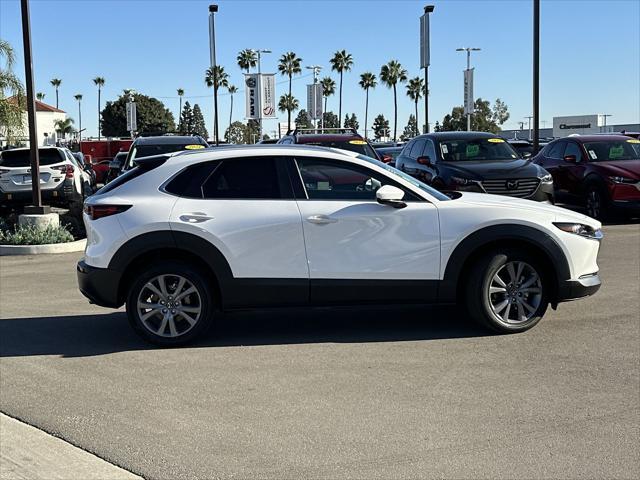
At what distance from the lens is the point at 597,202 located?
49.0ft

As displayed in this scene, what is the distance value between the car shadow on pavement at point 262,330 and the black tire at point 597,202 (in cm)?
819

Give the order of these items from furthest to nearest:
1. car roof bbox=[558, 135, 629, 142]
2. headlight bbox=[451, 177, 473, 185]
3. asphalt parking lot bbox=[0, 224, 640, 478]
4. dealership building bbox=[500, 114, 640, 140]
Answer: dealership building bbox=[500, 114, 640, 140], car roof bbox=[558, 135, 629, 142], headlight bbox=[451, 177, 473, 185], asphalt parking lot bbox=[0, 224, 640, 478]

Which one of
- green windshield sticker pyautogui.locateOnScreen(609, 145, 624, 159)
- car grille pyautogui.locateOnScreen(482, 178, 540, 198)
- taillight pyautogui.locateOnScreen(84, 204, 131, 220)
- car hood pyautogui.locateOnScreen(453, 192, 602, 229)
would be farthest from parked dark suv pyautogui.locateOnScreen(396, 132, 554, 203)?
taillight pyautogui.locateOnScreen(84, 204, 131, 220)

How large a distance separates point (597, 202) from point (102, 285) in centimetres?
1127

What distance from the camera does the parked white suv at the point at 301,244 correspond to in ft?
21.1

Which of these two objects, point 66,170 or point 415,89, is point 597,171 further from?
point 415,89

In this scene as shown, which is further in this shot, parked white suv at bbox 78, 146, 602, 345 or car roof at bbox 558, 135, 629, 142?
car roof at bbox 558, 135, 629, 142

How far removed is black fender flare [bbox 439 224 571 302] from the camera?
21.4ft

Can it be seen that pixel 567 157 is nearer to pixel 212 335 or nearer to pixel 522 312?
pixel 522 312

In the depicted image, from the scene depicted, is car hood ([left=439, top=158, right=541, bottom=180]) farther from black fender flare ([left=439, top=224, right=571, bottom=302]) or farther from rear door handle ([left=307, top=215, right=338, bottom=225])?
rear door handle ([left=307, top=215, right=338, bottom=225])

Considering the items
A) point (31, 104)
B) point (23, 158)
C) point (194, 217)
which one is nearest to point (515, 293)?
point (194, 217)

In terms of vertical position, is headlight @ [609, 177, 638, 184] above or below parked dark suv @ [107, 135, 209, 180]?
below

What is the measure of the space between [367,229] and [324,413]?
79.3 inches

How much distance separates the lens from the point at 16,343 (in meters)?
6.86
